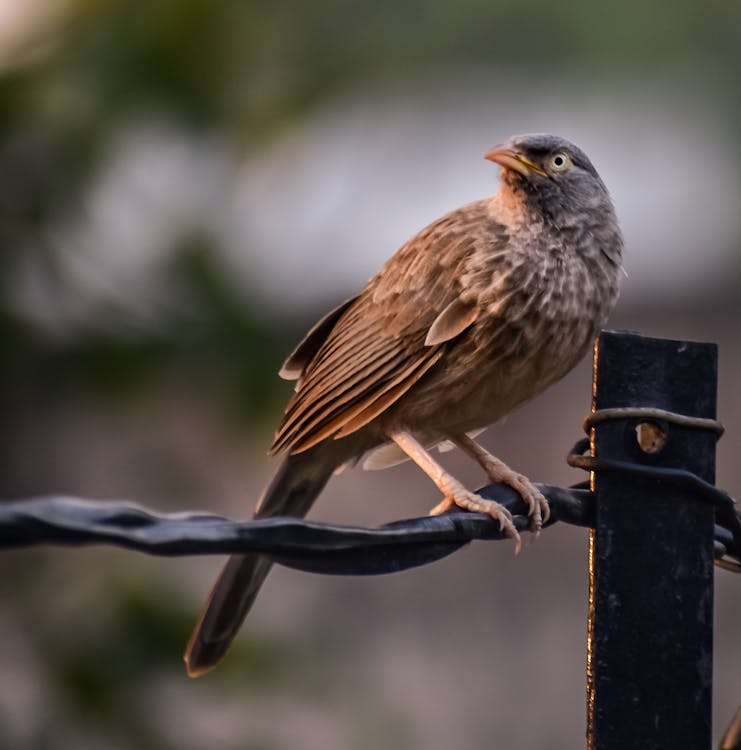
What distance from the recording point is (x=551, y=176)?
4188 millimetres

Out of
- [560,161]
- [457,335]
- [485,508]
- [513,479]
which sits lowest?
[485,508]

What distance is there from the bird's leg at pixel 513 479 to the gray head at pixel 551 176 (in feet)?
2.46

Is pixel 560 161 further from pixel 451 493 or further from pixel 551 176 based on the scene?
pixel 451 493

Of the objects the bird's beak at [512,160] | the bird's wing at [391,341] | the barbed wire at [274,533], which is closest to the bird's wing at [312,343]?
the bird's wing at [391,341]

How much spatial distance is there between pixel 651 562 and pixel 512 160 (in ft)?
6.00

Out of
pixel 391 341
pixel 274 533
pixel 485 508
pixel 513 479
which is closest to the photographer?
pixel 274 533

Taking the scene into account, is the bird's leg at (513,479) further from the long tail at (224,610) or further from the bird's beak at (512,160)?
the bird's beak at (512,160)

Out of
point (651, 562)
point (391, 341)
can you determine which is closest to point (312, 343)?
point (391, 341)

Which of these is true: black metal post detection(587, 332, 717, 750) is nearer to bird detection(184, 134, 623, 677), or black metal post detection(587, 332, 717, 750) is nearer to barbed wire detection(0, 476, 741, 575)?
barbed wire detection(0, 476, 741, 575)

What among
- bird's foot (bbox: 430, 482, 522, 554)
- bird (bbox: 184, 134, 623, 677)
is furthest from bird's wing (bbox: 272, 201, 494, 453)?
bird's foot (bbox: 430, 482, 522, 554)

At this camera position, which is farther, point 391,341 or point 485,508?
point 391,341

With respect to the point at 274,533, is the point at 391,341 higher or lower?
higher

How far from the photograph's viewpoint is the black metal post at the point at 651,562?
8.46 feet

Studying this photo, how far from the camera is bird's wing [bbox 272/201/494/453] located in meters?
3.95
